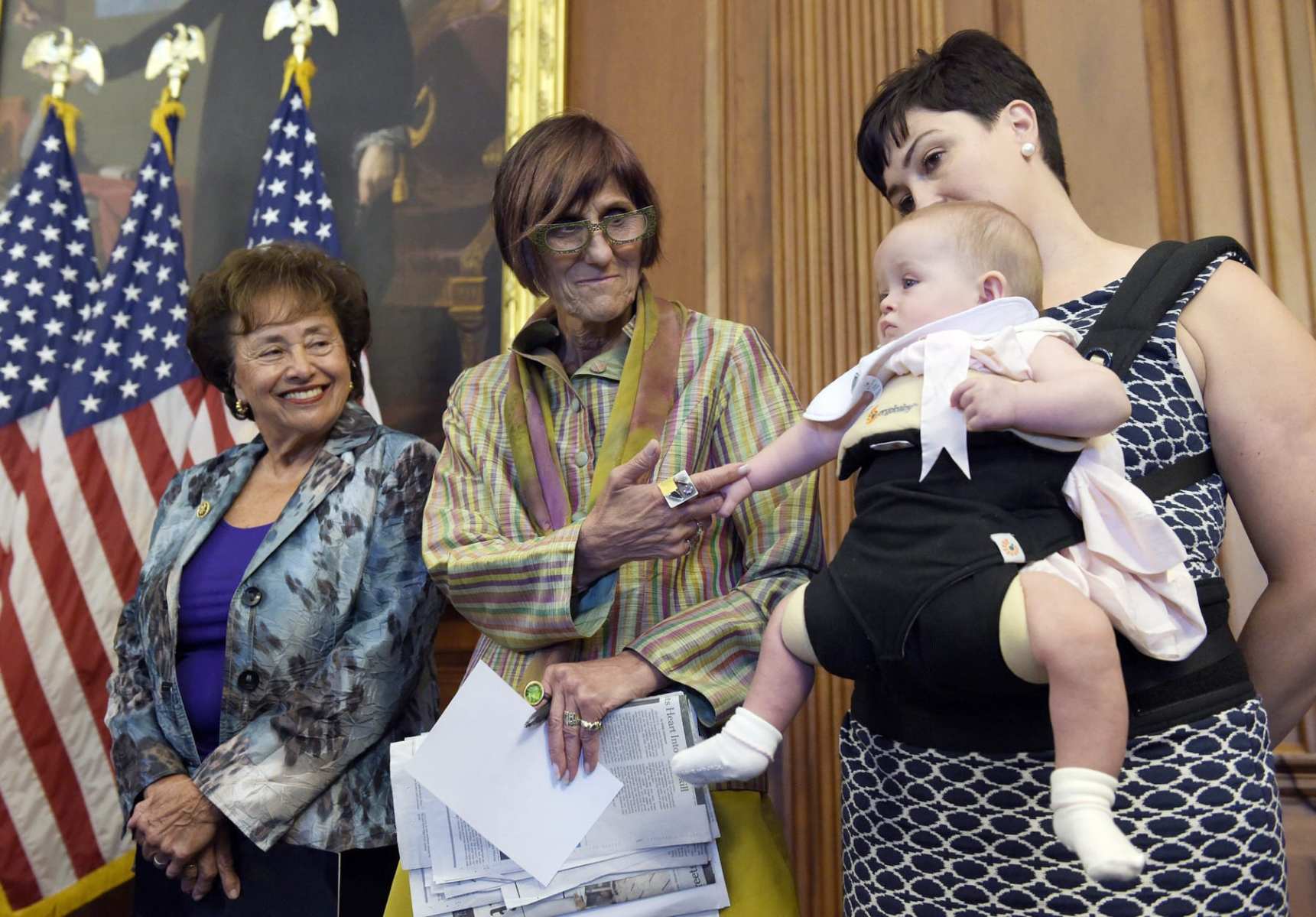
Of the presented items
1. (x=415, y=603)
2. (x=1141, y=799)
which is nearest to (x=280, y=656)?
(x=415, y=603)

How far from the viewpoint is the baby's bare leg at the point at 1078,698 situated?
4.08 feet

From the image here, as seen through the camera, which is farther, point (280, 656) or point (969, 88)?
point (280, 656)

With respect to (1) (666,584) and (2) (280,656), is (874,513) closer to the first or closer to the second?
(1) (666,584)

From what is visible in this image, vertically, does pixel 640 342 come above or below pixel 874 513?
above

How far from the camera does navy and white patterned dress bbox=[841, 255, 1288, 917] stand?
4.46 ft

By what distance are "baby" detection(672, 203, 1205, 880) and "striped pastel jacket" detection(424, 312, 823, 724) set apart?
0.98ft

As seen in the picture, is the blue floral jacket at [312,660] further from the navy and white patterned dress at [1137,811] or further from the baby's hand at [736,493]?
the navy and white patterned dress at [1137,811]

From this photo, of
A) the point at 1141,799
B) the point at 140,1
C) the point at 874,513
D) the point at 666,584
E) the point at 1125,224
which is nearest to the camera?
the point at 1141,799

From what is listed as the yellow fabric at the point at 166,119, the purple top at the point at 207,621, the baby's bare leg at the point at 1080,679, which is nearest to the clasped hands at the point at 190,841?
the purple top at the point at 207,621

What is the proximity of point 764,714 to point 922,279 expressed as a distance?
63 centimetres

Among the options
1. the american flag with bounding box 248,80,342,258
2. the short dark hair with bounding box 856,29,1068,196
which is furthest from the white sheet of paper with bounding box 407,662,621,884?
the american flag with bounding box 248,80,342,258

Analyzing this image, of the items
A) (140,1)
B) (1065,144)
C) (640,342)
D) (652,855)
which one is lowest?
(652,855)

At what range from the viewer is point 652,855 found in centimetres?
174

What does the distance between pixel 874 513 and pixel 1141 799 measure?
46cm
